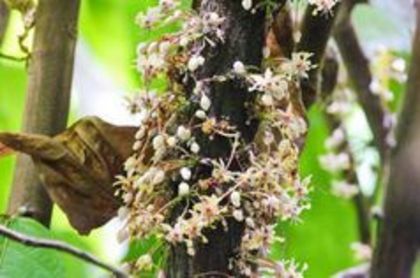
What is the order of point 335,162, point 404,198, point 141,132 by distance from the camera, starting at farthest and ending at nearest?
point 335,162
point 404,198
point 141,132

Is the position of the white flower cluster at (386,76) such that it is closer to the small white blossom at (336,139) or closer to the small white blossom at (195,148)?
the small white blossom at (336,139)

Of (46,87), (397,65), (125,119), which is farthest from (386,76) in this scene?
(46,87)

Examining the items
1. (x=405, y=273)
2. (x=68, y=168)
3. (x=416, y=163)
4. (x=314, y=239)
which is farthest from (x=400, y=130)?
(x=68, y=168)

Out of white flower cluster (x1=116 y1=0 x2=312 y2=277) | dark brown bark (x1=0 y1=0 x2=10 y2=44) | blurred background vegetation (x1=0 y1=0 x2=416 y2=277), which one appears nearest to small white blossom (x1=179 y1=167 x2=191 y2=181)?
white flower cluster (x1=116 y1=0 x2=312 y2=277)

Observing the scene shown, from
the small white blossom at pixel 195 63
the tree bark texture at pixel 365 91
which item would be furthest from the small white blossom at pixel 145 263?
the tree bark texture at pixel 365 91

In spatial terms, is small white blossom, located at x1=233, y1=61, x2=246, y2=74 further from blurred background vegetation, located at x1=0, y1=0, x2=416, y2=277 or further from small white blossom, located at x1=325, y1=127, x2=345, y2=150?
small white blossom, located at x1=325, y1=127, x2=345, y2=150

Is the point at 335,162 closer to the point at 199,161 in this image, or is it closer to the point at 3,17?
the point at 3,17
